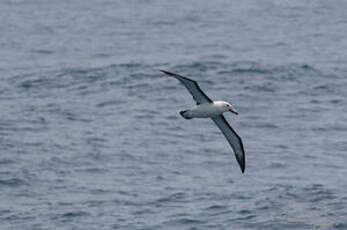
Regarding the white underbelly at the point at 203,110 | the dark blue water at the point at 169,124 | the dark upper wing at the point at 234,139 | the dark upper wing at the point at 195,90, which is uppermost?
the dark upper wing at the point at 195,90

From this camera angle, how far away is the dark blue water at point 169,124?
3725 cm

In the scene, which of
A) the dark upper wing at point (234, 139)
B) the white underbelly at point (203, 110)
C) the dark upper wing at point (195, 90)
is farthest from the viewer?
the dark upper wing at point (234, 139)

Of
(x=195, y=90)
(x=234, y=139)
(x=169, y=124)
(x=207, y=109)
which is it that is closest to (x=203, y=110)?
(x=207, y=109)

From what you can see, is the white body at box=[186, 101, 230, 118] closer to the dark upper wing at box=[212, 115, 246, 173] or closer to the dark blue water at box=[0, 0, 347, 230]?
the dark upper wing at box=[212, 115, 246, 173]

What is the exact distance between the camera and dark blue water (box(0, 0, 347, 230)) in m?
37.2

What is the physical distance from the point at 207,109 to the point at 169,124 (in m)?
18.8

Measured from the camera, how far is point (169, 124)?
156ft

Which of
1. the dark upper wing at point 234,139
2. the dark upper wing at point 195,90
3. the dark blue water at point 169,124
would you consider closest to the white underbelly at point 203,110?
the dark upper wing at point 195,90

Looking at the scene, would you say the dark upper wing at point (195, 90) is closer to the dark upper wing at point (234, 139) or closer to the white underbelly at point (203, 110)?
the white underbelly at point (203, 110)

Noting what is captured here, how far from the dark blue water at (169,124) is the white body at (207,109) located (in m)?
7.20

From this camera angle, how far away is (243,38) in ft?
216

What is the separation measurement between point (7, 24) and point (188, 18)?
13.5 meters

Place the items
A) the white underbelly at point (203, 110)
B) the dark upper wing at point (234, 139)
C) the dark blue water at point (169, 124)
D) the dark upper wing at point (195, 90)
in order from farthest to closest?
the dark blue water at point (169, 124)
the dark upper wing at point (234, 139)
the white underbelly at point (203, 110)
the dark upper wing at point (195, 90)

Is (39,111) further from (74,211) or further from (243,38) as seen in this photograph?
(243,38)
